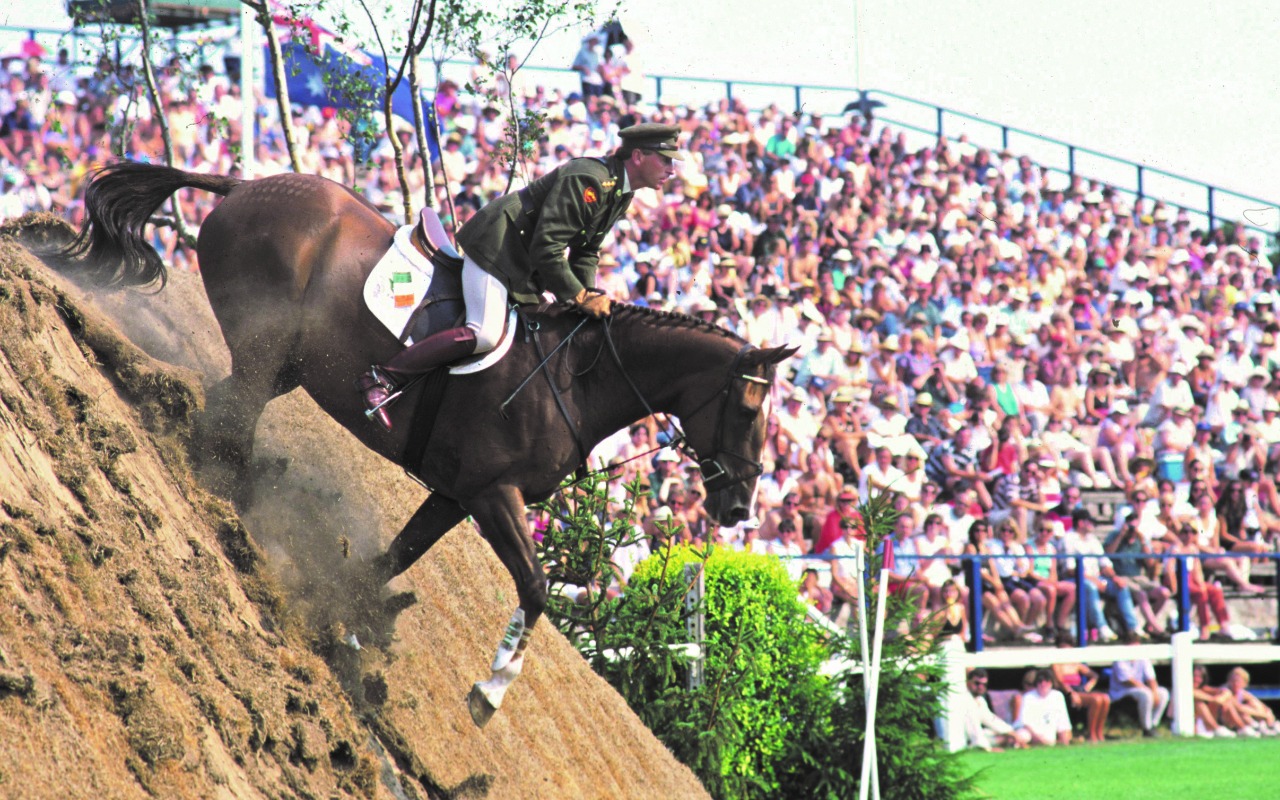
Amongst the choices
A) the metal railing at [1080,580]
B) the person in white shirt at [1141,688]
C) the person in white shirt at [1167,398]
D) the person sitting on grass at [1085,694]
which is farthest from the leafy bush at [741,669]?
the person in white shirt at [1167,398]

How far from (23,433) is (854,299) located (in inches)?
539

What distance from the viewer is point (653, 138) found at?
7.16 meters

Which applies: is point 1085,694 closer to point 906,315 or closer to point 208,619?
point 906,315

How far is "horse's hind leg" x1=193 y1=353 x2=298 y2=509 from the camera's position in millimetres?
7230

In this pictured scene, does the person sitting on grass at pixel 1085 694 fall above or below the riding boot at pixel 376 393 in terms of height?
below

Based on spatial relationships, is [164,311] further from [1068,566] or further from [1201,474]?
[1201,474]

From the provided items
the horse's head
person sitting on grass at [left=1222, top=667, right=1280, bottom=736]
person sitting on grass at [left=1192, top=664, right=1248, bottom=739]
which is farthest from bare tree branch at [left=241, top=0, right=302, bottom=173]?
person sitting on grass at [left=1222, top=667, right=1280, bottom=736]

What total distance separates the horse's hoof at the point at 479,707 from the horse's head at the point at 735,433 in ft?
4.69

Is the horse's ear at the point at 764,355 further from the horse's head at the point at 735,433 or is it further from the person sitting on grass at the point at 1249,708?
the person sitting on grass at the point at 1249,708

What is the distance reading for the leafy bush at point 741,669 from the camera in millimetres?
9672

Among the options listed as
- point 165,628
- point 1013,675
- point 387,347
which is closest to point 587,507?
point 387,347

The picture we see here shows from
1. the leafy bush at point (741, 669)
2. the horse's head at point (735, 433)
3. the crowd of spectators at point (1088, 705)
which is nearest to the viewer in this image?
the horse's head at point (735, 433)

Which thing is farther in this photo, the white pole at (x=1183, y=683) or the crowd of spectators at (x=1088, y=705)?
the white pole at (x=1183, y=683)

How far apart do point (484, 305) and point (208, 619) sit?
1.98m
